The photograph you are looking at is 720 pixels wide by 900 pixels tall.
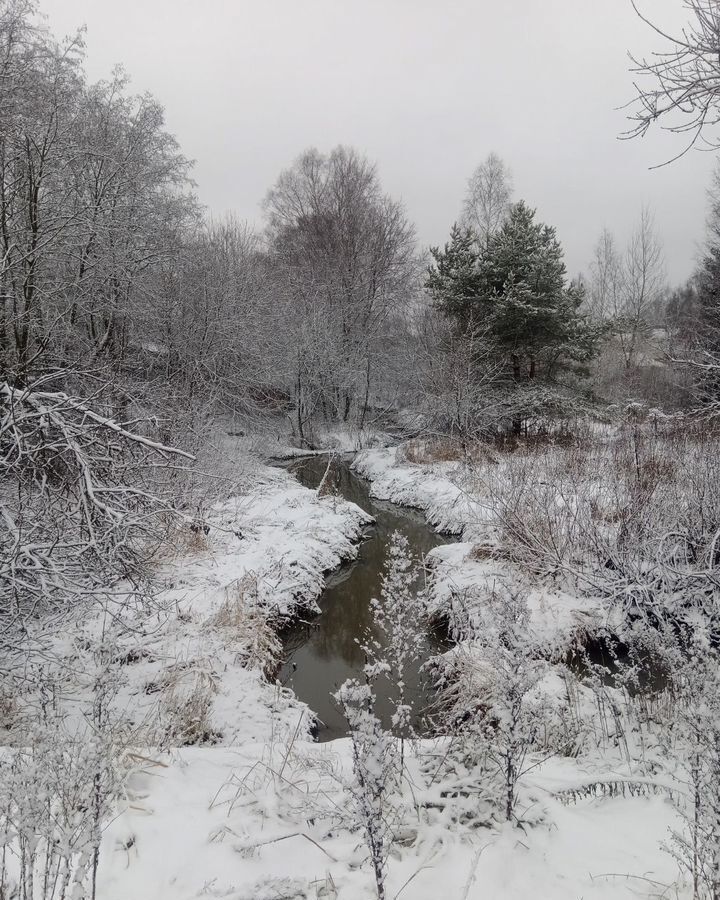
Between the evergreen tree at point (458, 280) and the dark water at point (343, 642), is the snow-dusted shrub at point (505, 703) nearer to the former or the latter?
the dark water at point (343, 642)

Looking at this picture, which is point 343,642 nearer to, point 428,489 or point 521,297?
point 428,489

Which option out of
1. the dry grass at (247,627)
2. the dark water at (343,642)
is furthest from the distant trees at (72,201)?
the dark water at (343,642)

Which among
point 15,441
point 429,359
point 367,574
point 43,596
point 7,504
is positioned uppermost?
point 429,359

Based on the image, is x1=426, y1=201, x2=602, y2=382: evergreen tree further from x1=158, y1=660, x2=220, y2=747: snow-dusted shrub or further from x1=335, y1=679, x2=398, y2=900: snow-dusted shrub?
x1=335, y1=679, x2=398, y2=900: snow-dusted shrub

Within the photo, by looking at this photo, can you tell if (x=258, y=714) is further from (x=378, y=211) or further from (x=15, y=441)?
(x=378, y=211)

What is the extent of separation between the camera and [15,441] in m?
3.47

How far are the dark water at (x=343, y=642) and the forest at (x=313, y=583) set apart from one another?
0.18 feet

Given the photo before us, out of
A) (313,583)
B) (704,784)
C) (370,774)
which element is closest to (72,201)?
(313,583)

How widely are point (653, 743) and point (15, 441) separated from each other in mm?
4902

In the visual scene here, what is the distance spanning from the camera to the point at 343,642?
6.83m

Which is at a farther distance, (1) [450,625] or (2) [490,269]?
(2) [490,269]

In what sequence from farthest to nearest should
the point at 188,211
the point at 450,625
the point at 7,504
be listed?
the point at 188,211, the point at 450,625, the point at 7,504

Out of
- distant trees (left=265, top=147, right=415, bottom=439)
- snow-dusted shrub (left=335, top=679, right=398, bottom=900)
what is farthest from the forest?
distant trees (left=265, top=147, right=415, bottom=439)

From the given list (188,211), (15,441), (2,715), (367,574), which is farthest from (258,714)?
(188,211)
